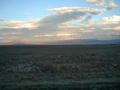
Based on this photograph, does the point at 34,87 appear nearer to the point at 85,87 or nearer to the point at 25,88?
the point at 25,88

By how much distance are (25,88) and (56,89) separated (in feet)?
7.26

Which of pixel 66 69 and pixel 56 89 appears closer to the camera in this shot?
pixel 56 89

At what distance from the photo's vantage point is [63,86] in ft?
33.2

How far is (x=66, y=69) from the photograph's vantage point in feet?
60.7

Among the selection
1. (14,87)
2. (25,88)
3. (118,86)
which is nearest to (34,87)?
(25,88)

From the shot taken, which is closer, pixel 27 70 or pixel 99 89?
pixel 99 89

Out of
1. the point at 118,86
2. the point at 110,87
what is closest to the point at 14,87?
the point at 110,87

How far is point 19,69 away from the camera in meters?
18.8

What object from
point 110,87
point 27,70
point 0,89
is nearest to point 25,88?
point 0,89

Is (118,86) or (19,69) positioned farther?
(19,69)

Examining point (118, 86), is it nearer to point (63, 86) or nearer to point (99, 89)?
point (99, 89)

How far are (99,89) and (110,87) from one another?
952 mm

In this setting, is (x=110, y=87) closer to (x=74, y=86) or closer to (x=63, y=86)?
(x=74, y=86)

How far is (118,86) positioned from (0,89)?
8451 millimetres
